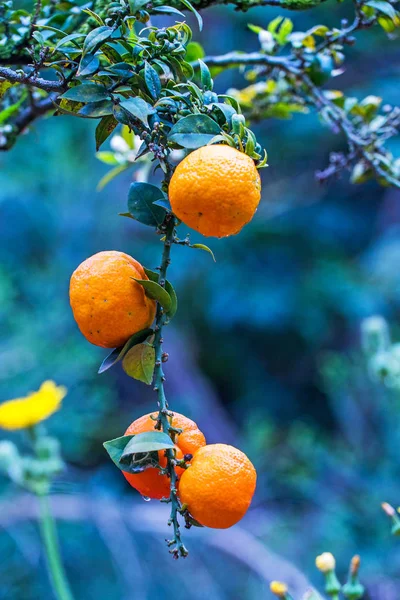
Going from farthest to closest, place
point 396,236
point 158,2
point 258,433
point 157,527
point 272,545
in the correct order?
point 396,236, point 258,433, point 272,545, point 157,527, point 158,2

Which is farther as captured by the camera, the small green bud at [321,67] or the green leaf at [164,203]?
the small green bud at [321,67]

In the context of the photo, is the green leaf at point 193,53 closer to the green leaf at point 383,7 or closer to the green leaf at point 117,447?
the green leaf at point 383,7

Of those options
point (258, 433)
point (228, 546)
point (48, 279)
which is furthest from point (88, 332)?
point (48, 279)

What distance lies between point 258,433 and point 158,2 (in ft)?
5.98

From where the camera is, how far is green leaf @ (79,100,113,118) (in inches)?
15.2

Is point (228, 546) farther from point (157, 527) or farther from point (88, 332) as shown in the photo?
point (88, 332)

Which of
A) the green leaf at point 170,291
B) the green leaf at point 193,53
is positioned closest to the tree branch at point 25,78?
the green leaf at point 170,291

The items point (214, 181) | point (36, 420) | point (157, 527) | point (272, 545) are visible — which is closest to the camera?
point (214, 181)

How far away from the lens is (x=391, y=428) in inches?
63.9

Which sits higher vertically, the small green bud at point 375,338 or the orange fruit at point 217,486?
the orange fruit at point 217,486

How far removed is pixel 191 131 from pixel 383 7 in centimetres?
29

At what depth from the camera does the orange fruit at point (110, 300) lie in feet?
1.28

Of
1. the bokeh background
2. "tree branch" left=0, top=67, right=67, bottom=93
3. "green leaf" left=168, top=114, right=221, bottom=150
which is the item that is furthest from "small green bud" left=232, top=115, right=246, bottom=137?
the bokeh background

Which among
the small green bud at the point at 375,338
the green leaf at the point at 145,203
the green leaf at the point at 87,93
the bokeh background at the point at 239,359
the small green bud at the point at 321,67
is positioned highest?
the green leaf at the point at 87,93
